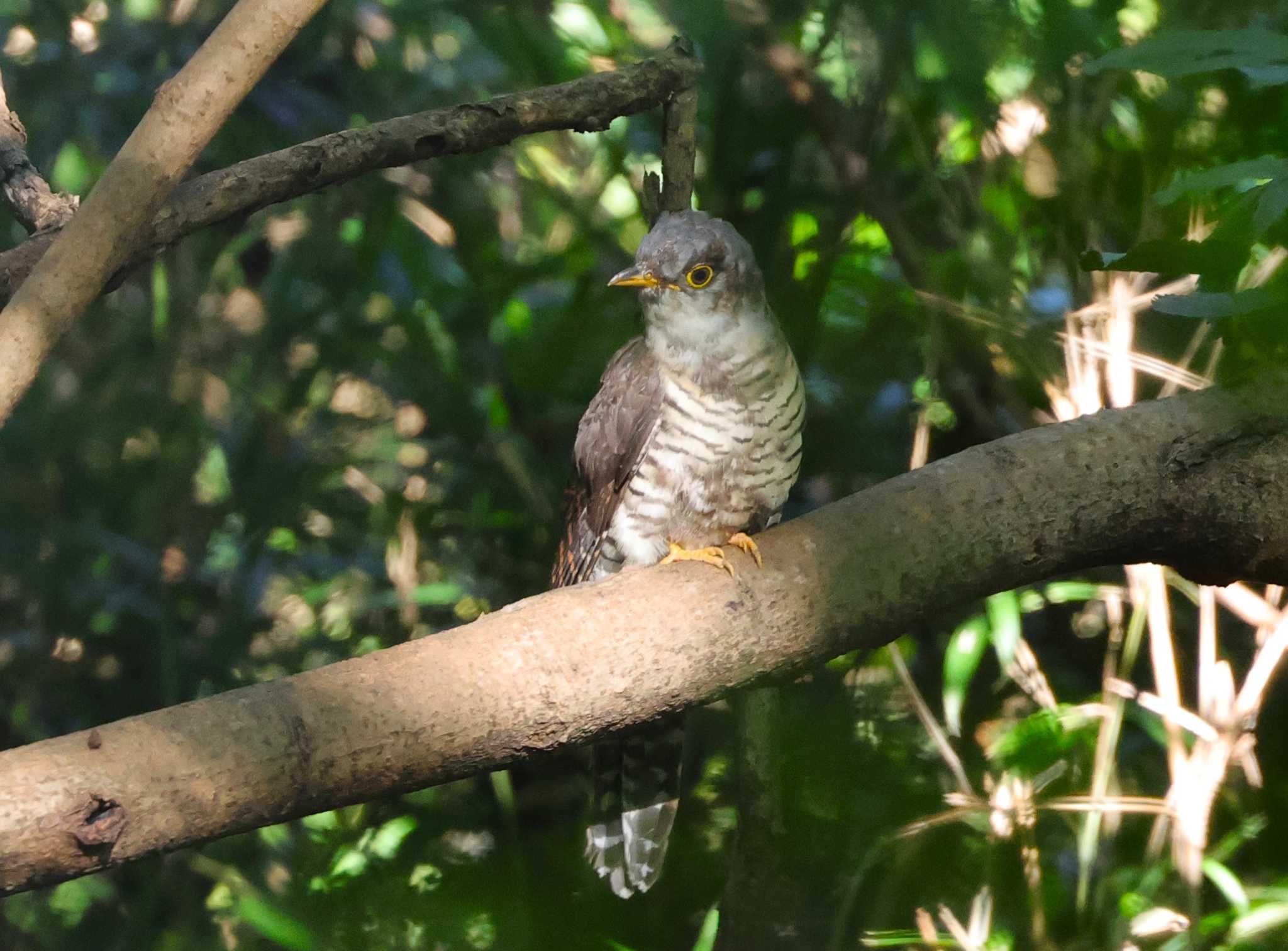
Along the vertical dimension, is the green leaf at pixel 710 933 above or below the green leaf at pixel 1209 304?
below

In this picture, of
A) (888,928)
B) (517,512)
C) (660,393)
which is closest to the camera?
(660,393)

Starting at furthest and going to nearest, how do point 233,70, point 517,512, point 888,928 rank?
point 517,512, point 888,928, point 233,70

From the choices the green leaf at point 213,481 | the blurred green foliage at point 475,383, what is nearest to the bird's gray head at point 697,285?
the blurred green foliage at point 475,383

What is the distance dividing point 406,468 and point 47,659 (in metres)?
0.86

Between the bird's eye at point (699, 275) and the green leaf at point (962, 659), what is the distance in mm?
861

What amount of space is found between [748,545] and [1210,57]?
101 centimetres

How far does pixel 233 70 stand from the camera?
1.34 metres

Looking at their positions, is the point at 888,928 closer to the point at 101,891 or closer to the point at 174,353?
the point at 101,891

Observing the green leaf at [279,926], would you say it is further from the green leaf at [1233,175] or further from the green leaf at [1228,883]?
the green leaf at [1233,175]

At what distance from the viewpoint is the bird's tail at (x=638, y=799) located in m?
2.08

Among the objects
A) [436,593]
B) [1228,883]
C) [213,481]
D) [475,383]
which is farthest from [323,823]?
[1228,883]

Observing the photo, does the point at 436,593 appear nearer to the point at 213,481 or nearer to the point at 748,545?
the point at 213,481

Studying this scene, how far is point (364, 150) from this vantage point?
1572mm

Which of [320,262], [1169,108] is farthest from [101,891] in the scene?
[1169,108]
